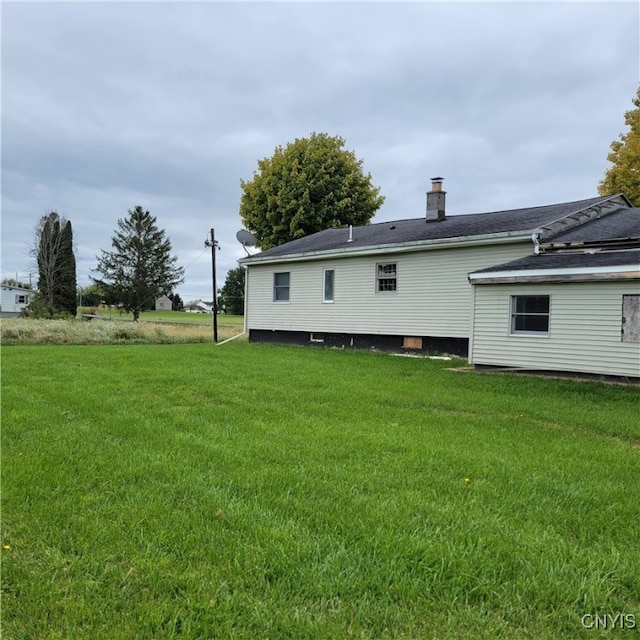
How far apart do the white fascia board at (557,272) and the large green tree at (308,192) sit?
60.1ft

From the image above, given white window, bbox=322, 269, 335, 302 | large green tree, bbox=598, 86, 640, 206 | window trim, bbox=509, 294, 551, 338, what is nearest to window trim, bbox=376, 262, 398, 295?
white window, bbox=322, 269, 335, 302

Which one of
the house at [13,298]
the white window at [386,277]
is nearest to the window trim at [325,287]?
the white window at [386,277]

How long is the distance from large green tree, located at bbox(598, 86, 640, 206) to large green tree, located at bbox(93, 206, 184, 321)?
37.9m

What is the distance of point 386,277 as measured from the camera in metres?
14.4

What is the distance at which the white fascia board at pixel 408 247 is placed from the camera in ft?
37.8

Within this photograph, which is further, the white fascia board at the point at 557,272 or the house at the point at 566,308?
the house at the point at 566,308

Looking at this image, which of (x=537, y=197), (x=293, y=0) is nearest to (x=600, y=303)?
(x=293, y=0)

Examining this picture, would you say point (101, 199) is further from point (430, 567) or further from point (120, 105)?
point (430, 567)

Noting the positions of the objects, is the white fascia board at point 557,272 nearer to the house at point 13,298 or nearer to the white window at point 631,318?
the white window at point 631,318

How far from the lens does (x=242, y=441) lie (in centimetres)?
452

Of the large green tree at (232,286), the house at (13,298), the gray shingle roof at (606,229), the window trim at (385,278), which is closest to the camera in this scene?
the gray shingle roof at (606,229)

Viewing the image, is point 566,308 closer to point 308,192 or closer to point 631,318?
point 631,318

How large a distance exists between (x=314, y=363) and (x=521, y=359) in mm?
4488

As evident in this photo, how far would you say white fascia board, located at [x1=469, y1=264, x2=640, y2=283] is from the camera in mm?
8609
